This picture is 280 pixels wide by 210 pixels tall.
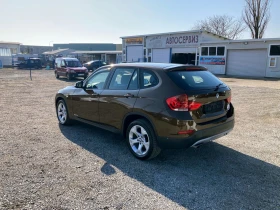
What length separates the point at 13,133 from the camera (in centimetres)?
564

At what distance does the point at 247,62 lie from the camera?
23.3 meters

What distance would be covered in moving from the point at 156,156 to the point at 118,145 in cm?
96

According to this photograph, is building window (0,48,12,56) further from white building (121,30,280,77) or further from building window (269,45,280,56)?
building window (269,45,280,56)

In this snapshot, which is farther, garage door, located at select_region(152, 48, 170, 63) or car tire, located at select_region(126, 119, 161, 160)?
garage door, located at select_region(152, 48, 170, 63)

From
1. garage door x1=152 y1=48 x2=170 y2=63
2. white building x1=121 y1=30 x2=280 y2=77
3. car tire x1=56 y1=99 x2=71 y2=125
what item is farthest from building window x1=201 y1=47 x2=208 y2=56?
car tire x1=56 y1=99 x2=71 y2=125

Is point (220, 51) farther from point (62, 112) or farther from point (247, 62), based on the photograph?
point (62, 112)

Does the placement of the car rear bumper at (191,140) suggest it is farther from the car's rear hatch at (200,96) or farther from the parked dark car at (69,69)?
the parked dark car at (69,69)

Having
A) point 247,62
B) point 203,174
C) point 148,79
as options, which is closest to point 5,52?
point 247,62

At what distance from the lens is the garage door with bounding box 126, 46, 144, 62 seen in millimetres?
32466

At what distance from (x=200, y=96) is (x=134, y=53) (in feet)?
101

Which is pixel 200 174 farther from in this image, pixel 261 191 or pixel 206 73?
pixel 206 73

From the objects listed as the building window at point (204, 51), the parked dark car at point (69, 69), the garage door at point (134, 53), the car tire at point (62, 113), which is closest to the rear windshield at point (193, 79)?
the car tire at point (62, 113)

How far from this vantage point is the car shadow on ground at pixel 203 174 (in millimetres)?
3012

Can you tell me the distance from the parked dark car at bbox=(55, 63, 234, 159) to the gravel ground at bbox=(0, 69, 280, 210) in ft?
1.54
